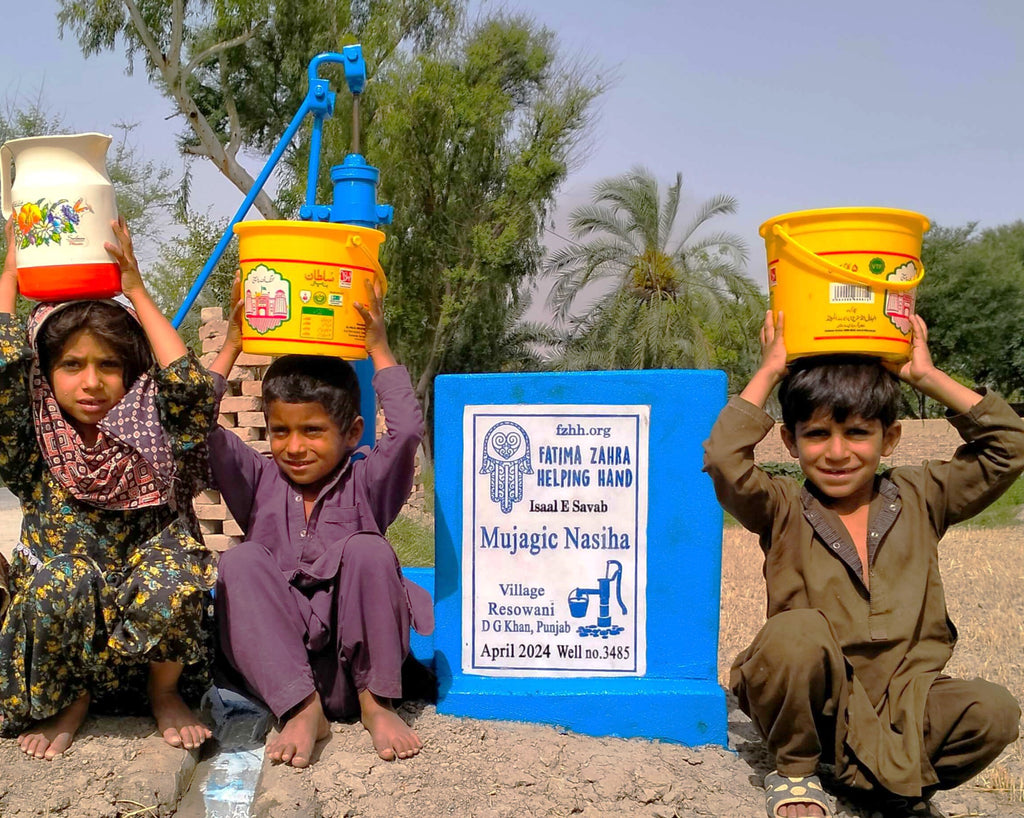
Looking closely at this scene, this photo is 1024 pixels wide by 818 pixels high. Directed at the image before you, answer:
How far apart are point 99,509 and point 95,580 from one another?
23 cm

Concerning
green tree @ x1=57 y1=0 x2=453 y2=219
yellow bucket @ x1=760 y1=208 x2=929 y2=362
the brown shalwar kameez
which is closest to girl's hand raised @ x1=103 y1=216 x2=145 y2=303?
the brown shalwar kameez

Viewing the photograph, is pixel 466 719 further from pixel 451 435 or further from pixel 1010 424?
pixel 1010 424

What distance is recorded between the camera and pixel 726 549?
34.8 ft

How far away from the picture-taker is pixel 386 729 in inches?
109

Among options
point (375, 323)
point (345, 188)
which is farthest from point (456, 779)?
point (345, 188)

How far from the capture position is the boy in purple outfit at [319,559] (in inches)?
109

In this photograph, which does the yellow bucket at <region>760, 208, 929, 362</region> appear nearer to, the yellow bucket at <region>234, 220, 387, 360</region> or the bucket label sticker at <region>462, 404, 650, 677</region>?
the bucket label sticker at <region>462, 404, 650, 677</region>

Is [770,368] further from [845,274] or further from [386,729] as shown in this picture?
[386,729]

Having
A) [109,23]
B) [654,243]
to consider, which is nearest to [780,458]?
[654,243]

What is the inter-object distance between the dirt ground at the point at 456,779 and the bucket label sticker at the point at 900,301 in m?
1.27

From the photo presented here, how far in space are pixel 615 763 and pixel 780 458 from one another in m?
22.8

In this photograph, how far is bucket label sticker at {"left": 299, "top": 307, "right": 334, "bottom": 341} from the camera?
9.49ft

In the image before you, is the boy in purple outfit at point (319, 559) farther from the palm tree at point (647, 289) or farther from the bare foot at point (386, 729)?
the palm tree at point (647, 289)

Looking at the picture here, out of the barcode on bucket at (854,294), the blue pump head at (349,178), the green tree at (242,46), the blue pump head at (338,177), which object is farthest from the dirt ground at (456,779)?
the green tree at (242,46)
